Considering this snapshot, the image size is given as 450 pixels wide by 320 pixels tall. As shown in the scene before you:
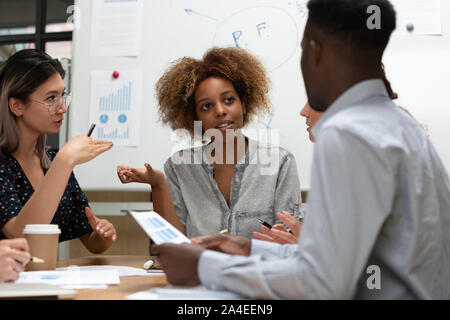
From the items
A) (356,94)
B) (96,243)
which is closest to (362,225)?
(356,94)

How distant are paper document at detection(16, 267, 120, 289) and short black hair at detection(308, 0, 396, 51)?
68cm

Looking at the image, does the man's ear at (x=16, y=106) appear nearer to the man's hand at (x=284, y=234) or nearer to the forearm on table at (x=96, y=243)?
the forearm on table at (x=96, y=243)

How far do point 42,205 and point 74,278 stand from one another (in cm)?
38

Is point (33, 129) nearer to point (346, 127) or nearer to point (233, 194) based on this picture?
point (233, 194)

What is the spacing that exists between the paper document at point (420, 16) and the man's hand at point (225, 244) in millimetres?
1458

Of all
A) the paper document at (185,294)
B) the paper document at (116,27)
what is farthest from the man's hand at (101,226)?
the paper document at (116,27)

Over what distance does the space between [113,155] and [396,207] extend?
175cm

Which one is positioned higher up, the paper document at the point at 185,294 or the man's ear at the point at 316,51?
the man's ear at the point at 316,51

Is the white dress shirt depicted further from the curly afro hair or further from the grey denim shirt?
the curly afro hair

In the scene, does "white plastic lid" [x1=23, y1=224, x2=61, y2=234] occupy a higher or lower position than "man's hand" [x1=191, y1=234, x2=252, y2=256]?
lower

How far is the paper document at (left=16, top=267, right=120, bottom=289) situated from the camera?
3.10 feet

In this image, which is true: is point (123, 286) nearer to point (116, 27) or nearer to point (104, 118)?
point (104, 118)

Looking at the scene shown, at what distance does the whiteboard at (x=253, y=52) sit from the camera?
1980 mm

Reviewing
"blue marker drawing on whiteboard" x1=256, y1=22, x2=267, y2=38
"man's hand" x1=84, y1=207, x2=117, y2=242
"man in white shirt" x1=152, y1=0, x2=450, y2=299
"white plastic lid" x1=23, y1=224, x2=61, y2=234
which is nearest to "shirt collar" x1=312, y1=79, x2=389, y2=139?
"man in white shirt" x1=152, y1=0, x2=450, y2=299
